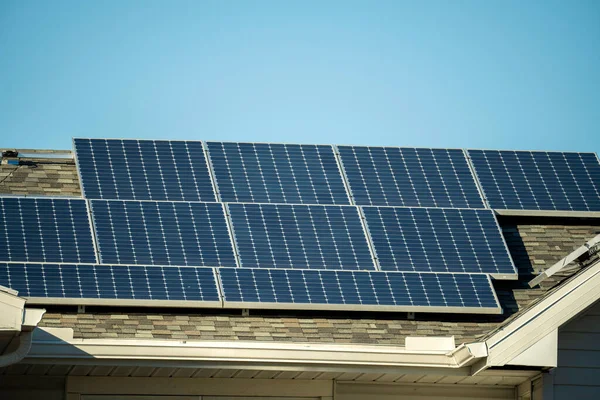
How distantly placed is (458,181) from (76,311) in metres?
8.16

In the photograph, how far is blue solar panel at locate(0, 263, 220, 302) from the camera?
1756 centimetres

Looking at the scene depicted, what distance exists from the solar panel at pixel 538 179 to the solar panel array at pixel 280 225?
39 millimetres

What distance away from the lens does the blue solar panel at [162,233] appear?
18625 mm

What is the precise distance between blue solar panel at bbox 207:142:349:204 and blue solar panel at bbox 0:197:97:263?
2843 millimetres

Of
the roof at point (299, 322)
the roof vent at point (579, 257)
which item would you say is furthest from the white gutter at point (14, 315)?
the roof vent at point (579, 257)

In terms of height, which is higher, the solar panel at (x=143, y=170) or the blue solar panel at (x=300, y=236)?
the solar panel at (x=143, y=170)

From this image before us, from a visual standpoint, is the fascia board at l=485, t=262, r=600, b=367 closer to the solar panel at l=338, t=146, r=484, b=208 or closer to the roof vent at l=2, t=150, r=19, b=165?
the solar panel at l=338, t=146, r=484, b=208

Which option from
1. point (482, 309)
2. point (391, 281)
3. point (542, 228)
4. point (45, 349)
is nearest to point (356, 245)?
point (391, 281)

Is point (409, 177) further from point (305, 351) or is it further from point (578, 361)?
point (305, 351)

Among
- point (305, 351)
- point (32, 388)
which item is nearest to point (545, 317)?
point (305, 351)

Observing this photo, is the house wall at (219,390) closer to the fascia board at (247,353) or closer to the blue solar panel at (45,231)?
the fascia board at (247,353)

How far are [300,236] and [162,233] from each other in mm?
2448

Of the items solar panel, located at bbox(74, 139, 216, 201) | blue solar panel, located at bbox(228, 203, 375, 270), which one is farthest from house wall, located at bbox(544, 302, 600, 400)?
solar panel, located at bbox(74, 139, 216, 201)

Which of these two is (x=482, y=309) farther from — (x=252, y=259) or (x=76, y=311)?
(x=76, y=311)
